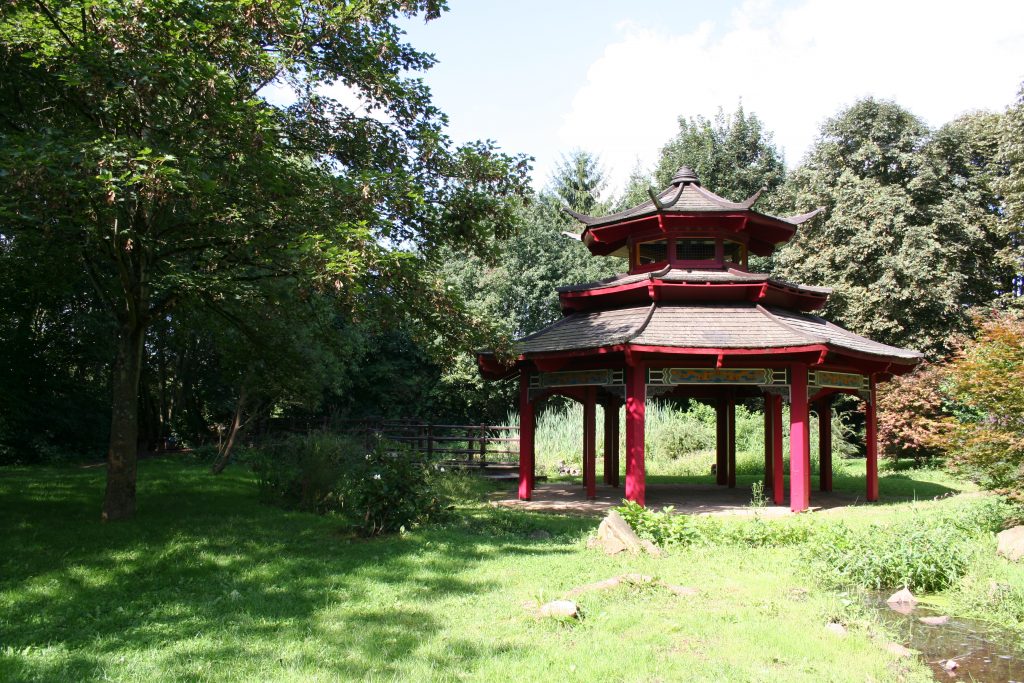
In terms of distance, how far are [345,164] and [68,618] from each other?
7.54m

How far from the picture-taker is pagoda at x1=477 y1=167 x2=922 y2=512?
12.1 m

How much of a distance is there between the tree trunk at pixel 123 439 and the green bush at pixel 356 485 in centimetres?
253

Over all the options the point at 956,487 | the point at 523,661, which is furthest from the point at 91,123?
the point at 956,487

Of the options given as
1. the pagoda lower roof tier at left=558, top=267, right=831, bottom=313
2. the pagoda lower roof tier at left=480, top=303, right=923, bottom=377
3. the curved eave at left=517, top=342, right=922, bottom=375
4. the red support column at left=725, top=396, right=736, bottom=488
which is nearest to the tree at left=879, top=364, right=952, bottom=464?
the red support column at left=725, top=396, right=736, bottom=488

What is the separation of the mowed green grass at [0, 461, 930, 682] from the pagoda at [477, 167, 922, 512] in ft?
12.1

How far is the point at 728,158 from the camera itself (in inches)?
1275

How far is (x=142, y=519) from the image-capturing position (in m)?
9.96

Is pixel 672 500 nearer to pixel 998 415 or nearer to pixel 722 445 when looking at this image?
pixel 722 445

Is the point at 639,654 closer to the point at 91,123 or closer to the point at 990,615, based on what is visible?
the point at 990,615

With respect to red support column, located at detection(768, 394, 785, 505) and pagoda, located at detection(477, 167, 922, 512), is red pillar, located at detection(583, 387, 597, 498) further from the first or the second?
red support column, located at detection(768, 394, 785, 505)

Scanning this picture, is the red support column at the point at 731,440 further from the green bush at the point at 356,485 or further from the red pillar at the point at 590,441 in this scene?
the green bush at the point at 356,485

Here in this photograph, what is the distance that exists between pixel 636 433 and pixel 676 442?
521 inches

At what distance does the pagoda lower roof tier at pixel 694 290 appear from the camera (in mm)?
13281

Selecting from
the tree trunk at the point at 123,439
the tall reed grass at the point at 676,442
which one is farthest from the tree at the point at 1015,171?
the tree trunk at the point at 123,439
